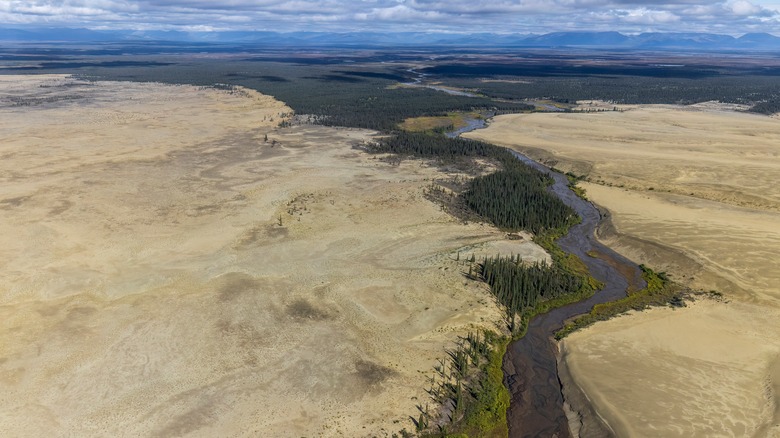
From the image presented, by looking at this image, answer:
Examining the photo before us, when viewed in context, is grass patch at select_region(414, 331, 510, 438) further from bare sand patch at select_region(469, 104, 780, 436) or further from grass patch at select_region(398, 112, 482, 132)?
grass patch at select_region(398, 112, 482, 132)

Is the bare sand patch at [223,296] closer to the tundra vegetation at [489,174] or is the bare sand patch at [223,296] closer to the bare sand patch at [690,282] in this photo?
the tundra vegetation at [489,174]

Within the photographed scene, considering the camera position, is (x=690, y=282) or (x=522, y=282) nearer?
(x=522, y=282)

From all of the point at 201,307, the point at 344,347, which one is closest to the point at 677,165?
the point at 344,347

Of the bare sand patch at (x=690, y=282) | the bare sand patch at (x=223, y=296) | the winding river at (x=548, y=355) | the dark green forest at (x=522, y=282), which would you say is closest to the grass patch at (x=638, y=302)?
the winding river at (x=548, y=355)

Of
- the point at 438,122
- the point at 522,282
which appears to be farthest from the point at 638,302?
the point at 438,122

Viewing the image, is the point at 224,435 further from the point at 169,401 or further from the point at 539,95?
the point at 539,95

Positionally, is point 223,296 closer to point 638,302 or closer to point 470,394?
point 470,394
